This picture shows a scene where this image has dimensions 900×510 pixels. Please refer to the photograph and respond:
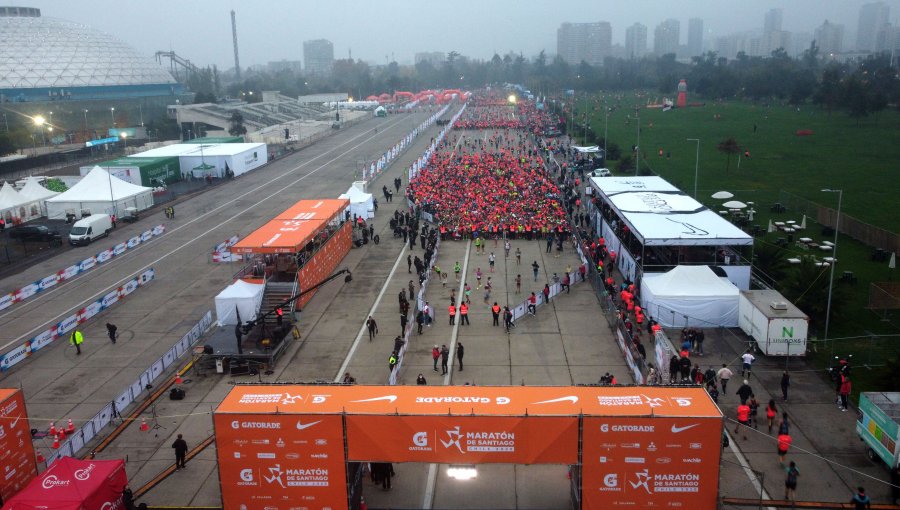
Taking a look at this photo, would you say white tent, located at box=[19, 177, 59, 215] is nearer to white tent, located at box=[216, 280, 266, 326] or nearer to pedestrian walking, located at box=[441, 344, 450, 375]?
white tent, located at box=[216, 280, 266, 326]

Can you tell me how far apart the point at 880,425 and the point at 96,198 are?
162ft

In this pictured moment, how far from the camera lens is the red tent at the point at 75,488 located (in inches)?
498

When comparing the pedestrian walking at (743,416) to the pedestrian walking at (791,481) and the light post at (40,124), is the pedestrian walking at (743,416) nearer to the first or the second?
the pedestrian walking at (791,481)

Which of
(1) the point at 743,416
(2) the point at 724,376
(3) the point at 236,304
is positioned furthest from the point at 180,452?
(2) the point at 724,376

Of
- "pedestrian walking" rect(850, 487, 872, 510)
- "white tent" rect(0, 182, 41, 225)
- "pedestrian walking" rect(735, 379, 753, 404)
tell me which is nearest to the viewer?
"pedestrian walking" rect(850, 487, 872, 510)

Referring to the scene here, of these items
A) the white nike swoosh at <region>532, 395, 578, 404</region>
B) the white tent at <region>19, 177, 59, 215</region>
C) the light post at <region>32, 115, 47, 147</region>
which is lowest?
the white tent at <region>19, 177, 59, 215</region>

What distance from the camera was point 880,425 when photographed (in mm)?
15453

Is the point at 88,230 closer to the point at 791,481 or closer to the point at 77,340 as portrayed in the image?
the point at 77,340

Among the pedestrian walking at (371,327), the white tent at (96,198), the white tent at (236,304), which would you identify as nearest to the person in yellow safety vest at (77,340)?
the white tent at (236,304)

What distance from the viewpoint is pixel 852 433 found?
56.9 feet

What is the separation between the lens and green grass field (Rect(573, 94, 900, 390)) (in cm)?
2583

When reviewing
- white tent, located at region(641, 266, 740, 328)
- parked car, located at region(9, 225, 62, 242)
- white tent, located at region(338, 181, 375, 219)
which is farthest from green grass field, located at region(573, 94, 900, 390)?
parked car, located at region(9, 225, 62, 242)

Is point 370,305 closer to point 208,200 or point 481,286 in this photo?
point 481,286

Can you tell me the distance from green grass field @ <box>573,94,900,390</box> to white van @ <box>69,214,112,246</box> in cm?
3990
